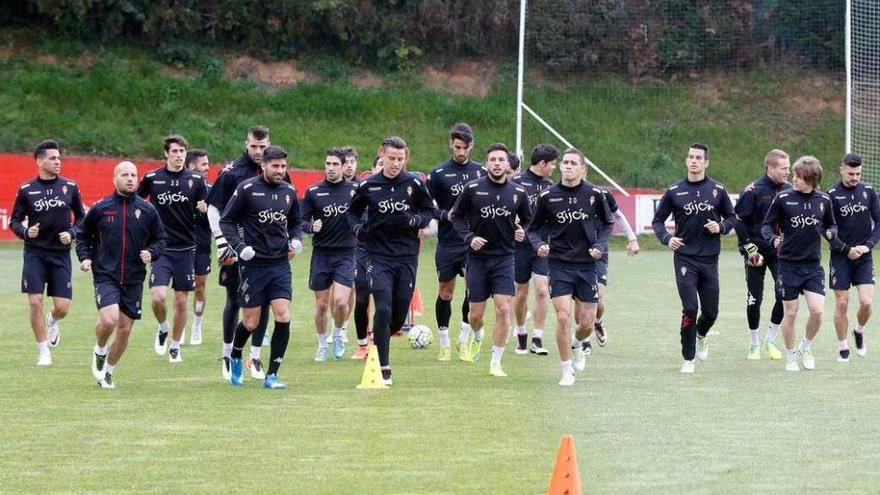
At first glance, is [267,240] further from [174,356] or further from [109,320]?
[174,356]

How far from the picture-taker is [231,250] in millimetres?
12594

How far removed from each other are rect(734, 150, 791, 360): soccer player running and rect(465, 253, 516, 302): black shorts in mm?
2716

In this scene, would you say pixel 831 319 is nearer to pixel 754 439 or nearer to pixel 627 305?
pixel 627 305

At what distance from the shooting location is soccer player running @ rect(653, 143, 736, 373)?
1405cm

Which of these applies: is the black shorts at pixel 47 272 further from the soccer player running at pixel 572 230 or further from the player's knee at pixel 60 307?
the soccer player running at pixel 572 230

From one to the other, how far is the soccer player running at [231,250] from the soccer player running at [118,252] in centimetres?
61

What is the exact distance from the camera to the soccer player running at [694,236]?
46.1ft

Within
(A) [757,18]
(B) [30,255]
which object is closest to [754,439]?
(B) [30,255]

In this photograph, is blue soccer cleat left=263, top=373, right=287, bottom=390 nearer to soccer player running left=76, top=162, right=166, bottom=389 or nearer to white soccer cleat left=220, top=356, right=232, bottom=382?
white soccer cleat left=220, top=356, right=232, bottom=382

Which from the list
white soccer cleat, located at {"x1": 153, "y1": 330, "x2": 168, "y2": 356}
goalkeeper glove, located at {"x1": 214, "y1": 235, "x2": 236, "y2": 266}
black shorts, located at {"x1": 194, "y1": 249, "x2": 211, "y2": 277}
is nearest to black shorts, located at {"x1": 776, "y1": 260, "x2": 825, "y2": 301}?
goalkeeper glove, located at {"x1": 214, "y1": 235, "x2": 236, "y2": 266}

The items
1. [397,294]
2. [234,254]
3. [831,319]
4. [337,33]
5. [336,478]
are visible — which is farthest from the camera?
[337,33]

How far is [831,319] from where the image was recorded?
781 inches

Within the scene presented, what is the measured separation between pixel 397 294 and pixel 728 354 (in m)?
4.06

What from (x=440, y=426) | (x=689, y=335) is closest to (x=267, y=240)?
(x=440, y=426)
